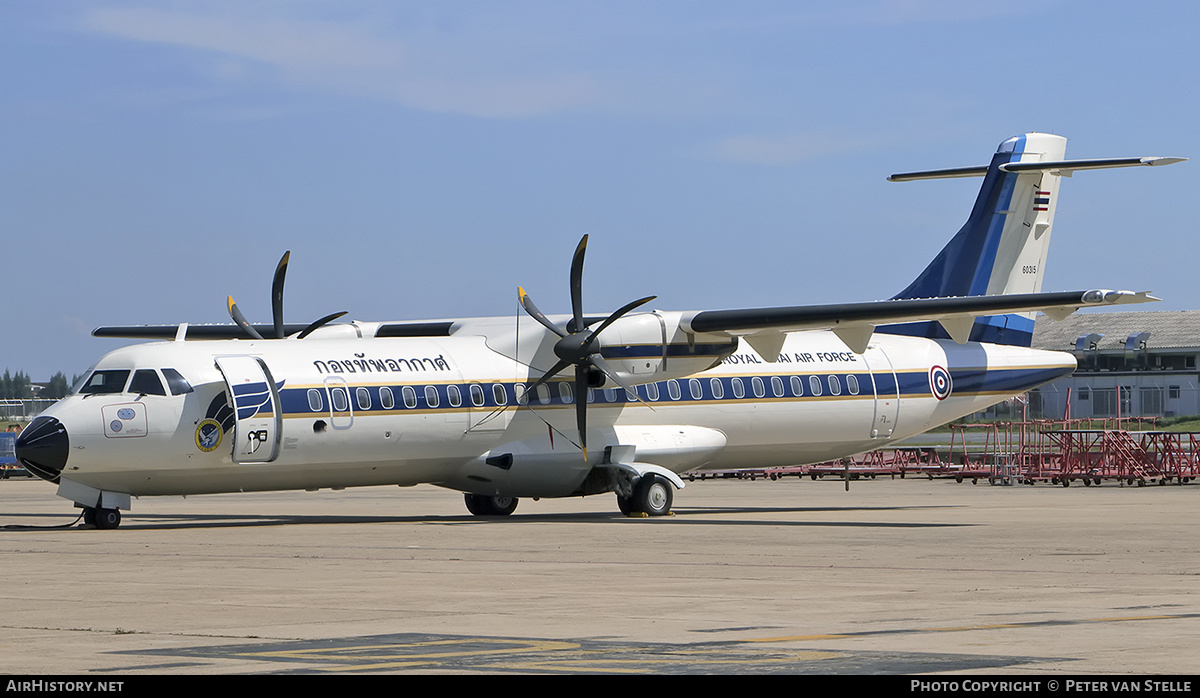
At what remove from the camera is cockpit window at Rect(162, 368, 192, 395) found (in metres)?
21.9

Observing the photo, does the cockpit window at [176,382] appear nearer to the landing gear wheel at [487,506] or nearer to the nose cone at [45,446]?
the nose cone at [45,446]

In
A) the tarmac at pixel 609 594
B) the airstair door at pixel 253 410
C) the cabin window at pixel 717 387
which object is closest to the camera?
the tarmac at pixel 609 594

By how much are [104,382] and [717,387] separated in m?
10.4

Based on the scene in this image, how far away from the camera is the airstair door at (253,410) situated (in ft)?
72.4

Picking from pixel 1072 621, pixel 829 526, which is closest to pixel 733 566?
pixel 1072 621

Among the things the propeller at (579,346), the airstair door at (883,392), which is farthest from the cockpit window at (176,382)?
the airstair door at (883,392)

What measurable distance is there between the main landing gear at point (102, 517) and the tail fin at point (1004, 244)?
50.5 feet

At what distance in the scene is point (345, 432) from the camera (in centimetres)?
2308

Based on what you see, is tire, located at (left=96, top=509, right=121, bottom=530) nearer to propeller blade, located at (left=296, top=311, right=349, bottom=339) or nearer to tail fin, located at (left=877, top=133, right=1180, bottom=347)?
propeller blade, located at (left=296, top=311, right=349, bottom=339)

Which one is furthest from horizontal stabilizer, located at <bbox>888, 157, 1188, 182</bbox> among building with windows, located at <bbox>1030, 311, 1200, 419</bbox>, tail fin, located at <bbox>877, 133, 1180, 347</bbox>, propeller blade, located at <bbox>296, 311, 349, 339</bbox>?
building with windows, located at <bbox>1030, 311, 1200, 419</bbox>

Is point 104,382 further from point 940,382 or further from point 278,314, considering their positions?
point 940,382

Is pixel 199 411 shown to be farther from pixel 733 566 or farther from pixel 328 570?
pixel 733 566

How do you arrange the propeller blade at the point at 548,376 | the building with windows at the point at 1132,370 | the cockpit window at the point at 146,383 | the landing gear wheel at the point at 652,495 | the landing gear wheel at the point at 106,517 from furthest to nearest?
the building with windows at the point at 1132,370 < the landing gear wheel at the point at 652,495 < the propeller blade at the point at 548,376 < the landing gear wheel at the point at 106,517 < the cockpit window at the point at 146,383

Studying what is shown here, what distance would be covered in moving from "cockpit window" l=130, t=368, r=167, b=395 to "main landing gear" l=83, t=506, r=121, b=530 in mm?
1937
